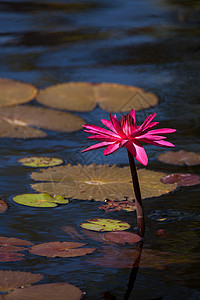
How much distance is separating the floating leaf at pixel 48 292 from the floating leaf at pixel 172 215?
1.52 ft

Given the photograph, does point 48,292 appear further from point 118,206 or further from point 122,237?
point 118,206

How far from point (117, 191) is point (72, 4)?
11.4 ft

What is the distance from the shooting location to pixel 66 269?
1.00m

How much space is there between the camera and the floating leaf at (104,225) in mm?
1222

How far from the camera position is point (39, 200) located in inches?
55.9

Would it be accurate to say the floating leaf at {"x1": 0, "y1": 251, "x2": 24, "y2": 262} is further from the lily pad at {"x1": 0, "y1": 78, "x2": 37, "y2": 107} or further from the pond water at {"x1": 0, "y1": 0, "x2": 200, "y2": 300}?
the lily pad at {"x1": 0, "y1": 78, "x2": 37, "y2": 107}

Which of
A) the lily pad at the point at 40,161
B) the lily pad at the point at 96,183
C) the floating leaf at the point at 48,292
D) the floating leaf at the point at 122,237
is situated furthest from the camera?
the lily pad at the point at 40,161

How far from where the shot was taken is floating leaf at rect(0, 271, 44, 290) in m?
0.89

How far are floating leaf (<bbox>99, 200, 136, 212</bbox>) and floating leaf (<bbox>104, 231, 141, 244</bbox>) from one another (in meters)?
0.19

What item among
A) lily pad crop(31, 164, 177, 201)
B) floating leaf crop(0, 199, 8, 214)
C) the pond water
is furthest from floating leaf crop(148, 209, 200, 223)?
floating leaf crop(0, 199, 8, 214)

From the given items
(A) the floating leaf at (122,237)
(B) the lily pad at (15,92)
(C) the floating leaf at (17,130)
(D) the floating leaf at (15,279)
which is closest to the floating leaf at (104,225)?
(A) the floating leaf at (122,237)

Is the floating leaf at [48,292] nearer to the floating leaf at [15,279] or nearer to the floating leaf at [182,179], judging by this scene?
the floating leaf at [15,279]

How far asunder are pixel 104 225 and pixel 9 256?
0.30m

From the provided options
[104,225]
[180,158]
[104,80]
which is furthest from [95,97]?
[104,225]
